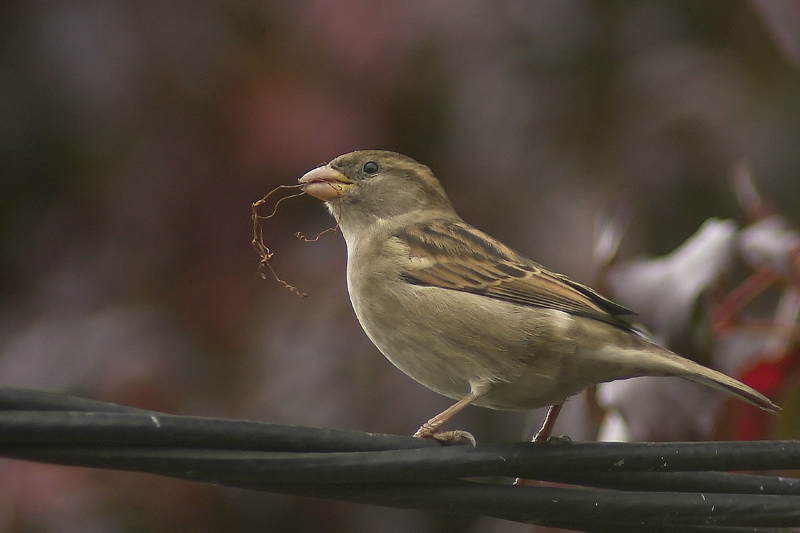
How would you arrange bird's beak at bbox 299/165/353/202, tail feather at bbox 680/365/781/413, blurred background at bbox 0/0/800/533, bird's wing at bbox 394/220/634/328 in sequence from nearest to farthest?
1. tail feather at bbox 680/365/781/413
2. bird's wing at bbox 394/220/634/328
3. bird's beak at bbox 299/165/353/202
4. blurred background at bbox 0/0/800/533

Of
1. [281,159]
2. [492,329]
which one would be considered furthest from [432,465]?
[281,159]

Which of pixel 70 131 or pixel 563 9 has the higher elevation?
pixel 563 9

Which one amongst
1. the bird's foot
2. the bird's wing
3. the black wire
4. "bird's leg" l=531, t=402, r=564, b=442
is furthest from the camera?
"bird's leg" l=531, t=402, r=564, b=442

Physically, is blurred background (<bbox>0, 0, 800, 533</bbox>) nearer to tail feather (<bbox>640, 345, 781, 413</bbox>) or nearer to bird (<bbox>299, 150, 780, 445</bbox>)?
bird (<bbox>299, 150, 780, 445</bbox>)

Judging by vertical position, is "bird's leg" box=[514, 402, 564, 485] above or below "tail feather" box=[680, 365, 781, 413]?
below

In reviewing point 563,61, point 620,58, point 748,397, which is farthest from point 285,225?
point 748,397

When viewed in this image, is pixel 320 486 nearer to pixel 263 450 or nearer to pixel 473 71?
pixel 263 450

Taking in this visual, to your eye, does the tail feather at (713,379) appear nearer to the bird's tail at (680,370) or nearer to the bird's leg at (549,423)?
the bird's tail at (680,370)

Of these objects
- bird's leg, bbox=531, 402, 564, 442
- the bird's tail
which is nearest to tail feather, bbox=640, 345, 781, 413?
the bird's tail
